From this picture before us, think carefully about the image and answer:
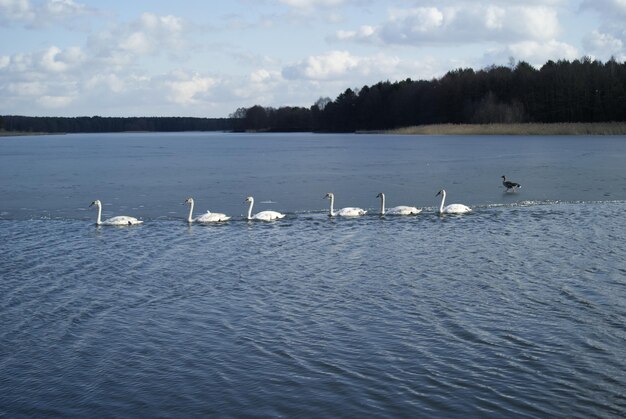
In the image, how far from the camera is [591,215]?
18.3 meters

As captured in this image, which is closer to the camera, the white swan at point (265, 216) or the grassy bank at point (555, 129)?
the white swan at point (265, 216)

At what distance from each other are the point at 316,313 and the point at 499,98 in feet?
257

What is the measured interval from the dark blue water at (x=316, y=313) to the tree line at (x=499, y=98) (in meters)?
57.4

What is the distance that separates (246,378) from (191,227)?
9940 mm

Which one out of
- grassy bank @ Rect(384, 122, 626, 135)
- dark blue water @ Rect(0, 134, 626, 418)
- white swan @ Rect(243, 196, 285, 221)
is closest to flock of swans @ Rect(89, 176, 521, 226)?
white swan @ Rect(243, 196, 285, 221)

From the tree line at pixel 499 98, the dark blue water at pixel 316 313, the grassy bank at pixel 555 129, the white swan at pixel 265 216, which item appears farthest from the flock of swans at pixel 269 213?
the tree line at pixel 499 98

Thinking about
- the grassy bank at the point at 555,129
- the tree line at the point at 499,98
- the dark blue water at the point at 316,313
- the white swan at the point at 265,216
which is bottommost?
the dark blue water at the point at 316,313

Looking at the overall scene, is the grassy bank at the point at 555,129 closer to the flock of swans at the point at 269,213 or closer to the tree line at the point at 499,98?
the tree line at the point at 499,98

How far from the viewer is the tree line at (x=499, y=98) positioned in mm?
74188

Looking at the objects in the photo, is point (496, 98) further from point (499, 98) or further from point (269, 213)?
point (269, 213)

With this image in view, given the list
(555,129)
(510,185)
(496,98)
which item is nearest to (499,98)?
(496,98)

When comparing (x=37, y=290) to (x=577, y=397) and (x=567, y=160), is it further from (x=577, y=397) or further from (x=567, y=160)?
(x=567, y=160)

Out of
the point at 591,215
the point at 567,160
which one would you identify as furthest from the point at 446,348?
the point at 567,160

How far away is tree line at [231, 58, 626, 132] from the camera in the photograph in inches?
2921
